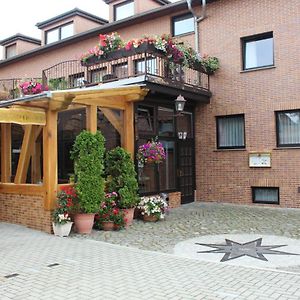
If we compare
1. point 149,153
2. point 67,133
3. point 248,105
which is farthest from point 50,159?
point 248,105

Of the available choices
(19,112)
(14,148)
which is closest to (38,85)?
(14,148)

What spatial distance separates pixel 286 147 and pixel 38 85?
8375 millimetres

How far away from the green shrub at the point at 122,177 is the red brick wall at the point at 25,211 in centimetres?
185

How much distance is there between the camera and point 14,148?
1083cm

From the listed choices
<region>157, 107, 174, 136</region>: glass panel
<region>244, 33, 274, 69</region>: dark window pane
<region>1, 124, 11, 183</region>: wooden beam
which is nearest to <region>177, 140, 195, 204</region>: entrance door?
<region>157, 107, 174, 136</region>: glass panel

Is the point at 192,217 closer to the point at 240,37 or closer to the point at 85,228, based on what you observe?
the point at 85,228

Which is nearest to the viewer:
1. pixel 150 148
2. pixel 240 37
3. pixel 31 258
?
pixel 31 258

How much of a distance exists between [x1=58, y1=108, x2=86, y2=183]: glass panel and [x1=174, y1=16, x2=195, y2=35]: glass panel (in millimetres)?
6760

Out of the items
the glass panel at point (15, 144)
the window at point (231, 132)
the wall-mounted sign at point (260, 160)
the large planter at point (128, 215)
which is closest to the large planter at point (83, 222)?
the large planter at point (128, 215)

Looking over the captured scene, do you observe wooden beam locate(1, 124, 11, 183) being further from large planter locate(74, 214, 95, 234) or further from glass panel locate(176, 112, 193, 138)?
glass panel locate(176, 112, 193, 138)

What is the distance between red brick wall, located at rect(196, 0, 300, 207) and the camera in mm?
12859

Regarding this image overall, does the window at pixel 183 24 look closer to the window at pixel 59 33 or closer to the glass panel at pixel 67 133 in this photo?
the glass panel at pixel 67 133

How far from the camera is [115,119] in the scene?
1155cm

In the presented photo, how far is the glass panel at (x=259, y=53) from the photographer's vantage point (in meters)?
13.6
